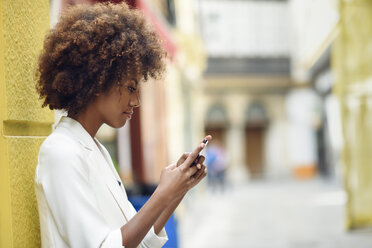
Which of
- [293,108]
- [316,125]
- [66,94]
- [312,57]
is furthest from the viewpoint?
[293,108]

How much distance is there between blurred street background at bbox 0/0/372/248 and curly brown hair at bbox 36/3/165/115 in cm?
16

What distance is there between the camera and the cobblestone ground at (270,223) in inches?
289

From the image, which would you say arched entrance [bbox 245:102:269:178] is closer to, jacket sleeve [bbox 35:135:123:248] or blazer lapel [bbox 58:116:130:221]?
blazer lapel [bbox 58:116:130:221]

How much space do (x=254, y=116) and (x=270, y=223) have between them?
55.6 ft

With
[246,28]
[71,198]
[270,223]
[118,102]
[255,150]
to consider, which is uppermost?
[246,28]

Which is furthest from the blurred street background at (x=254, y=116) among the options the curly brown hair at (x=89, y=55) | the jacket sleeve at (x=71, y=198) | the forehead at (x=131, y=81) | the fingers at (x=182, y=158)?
the fingers at (x=182, y=158)

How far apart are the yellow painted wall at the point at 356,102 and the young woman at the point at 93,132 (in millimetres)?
6386

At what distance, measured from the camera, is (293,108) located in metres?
25.7

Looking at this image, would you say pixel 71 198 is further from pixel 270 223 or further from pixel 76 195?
pixel 270 223

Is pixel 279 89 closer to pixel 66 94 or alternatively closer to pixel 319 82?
pixel 319 82

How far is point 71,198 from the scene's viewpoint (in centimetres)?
131

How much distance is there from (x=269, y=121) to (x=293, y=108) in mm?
1447

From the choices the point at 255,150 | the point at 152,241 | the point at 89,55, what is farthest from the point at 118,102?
the point at 255,150

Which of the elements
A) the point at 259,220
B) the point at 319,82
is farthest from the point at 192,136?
the point at 319,82
